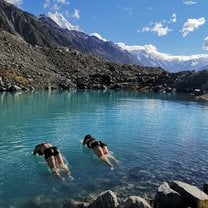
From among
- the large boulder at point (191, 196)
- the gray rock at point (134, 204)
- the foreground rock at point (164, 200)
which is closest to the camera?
the gray rock at point (134, 204)

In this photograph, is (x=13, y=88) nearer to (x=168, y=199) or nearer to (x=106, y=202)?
(x=168, y=199)

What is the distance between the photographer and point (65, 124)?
→ 166ft

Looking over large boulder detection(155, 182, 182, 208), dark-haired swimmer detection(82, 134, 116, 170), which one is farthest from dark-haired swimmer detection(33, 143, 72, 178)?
large boulder detection(155, 182, 182, 208)

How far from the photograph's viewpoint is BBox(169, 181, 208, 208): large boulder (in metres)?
19.1

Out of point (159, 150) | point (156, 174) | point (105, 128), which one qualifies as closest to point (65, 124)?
point (105, 128)

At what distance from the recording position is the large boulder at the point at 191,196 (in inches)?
751

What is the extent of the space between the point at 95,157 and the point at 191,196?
1319 cm

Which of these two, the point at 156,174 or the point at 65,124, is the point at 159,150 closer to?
the point at 156,174

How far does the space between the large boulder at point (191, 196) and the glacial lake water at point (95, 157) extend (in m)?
3.14

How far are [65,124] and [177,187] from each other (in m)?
31.0

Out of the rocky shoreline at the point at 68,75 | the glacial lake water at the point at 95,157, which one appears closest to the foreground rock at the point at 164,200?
the glacial lake water at the point at 95,157

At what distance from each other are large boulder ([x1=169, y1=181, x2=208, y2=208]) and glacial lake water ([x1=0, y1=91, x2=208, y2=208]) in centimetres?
314

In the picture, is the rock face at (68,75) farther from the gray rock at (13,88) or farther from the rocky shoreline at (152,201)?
the rocky shoreline at (152,201)

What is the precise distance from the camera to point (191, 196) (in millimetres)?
19812
